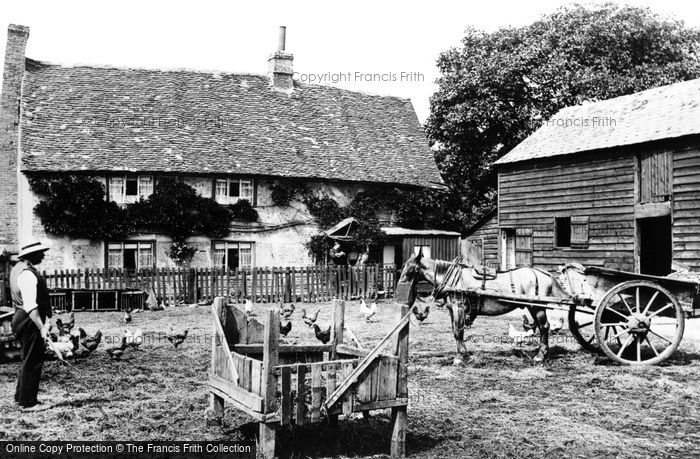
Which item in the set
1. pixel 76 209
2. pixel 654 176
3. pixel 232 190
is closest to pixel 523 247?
pixel 654 176

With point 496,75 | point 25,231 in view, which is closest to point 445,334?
point 25,231

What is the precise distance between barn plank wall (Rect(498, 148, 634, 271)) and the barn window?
17cm

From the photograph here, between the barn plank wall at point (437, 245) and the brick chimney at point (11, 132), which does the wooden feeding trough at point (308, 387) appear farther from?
the brick chimney at point (11, 132)

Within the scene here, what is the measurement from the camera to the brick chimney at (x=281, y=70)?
102ft

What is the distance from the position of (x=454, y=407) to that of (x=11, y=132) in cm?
2410

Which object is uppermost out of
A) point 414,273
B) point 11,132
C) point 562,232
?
point 11,132

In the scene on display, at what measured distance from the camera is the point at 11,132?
26453 mm

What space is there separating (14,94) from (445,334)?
20.6 meters

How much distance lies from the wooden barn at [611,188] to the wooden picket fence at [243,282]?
559cm

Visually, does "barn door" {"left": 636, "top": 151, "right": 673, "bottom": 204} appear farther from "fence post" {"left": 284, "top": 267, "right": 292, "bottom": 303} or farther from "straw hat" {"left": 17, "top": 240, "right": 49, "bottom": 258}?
"straw hat" {"left": 17, "top": 240, "right": 49, "bottom": 258}

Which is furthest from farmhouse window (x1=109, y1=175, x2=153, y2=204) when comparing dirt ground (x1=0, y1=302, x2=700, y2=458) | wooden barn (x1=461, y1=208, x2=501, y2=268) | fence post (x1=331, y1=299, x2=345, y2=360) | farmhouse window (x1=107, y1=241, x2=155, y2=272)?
fence post (x1=331, y1=299, x2=345, y2=360)

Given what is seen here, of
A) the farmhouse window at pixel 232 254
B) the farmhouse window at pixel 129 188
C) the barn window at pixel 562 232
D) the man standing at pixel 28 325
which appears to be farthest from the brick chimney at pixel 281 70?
the man standing at pixel 28 325

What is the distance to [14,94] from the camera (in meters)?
26.4

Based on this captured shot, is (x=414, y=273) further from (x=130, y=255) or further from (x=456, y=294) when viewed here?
(x=130, y=255)
